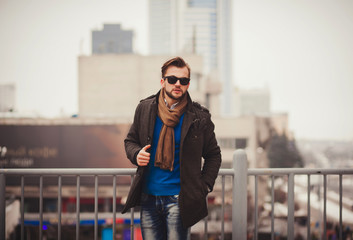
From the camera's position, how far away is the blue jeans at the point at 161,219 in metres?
2.30

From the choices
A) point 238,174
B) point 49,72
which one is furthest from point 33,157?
point 49,72

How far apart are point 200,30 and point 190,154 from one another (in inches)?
6826

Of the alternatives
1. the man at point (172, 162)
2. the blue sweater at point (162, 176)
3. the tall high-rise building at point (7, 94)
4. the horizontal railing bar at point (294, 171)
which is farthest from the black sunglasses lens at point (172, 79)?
the tall high-rise building at point (7, 94)

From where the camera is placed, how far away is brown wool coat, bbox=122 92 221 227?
89.5 inches

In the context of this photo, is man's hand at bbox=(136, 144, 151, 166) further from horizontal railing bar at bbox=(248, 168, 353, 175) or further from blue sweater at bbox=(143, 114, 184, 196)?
horizontal railing bar at bbox=(248, 168, 353, 175)

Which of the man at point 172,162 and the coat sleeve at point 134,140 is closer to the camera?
the man at point 172,162

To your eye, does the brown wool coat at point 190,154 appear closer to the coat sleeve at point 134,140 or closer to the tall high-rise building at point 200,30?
the coat sleeve at point 134,140

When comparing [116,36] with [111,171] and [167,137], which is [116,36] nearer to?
[111,171]

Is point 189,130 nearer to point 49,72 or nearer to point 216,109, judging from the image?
point 216,109

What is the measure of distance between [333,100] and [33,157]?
346 ft

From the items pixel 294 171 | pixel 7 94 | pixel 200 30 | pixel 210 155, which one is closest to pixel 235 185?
pixel 294 171

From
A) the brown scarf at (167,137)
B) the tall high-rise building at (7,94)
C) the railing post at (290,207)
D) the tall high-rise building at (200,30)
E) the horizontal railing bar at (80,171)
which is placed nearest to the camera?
the brown scarf at (167,137)

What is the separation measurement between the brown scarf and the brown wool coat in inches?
2.9

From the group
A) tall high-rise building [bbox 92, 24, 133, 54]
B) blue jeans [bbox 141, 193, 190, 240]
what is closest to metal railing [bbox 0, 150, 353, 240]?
blue jeans [bbox 141, 193, 190, 240]
